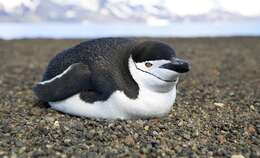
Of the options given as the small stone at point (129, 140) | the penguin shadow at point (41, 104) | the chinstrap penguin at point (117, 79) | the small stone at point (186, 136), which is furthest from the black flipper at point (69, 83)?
the small stone at point (186, 136)

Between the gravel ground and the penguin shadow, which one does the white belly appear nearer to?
the gravel ground

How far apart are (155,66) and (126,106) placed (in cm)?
49

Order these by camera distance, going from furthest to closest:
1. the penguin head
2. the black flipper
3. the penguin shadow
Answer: the penguin shadow → the black flipper → the penguin head

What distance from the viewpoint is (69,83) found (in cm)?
503

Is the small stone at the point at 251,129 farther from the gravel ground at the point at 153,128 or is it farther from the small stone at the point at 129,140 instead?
the small stone at the point at 129,140

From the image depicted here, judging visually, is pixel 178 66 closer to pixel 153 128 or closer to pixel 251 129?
pixel 153 128

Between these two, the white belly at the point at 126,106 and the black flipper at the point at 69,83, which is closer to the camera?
the white belly at the point at 126,106

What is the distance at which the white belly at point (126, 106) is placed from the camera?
→ 466 centimetres

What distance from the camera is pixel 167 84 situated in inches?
181

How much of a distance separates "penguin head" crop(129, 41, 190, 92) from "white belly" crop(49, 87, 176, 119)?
0.37ft

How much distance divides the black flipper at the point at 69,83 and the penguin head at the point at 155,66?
544 millimetres

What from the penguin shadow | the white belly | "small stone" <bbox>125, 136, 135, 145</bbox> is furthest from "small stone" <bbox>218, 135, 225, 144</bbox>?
the penguin shadow

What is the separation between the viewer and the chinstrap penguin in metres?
4.56

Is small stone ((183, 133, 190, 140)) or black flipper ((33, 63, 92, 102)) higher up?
black flipper ((33, 63, 92, 102))
